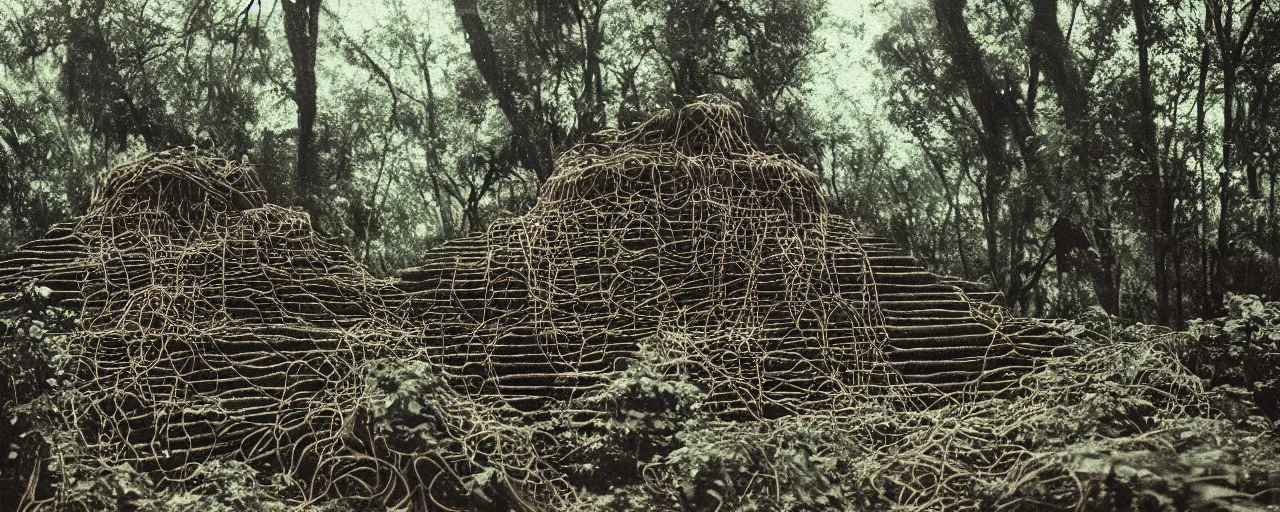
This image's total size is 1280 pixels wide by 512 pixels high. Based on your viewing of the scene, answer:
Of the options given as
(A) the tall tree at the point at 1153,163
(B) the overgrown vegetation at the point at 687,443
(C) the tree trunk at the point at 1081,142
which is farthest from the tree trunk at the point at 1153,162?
(B) the overgrown vegetation at the point at 687,443

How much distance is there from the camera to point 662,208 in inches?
398

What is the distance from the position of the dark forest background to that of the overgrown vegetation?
12.1 metres

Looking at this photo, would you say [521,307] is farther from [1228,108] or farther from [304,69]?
[304,69]

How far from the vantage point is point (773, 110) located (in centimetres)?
2272

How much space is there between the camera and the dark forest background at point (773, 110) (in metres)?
19.2

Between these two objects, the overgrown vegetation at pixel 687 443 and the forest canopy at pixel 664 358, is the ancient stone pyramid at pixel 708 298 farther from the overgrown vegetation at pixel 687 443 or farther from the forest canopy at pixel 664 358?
the overgrown vegetation at pixel 687 443

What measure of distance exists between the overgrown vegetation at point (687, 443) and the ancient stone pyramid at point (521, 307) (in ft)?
1.10

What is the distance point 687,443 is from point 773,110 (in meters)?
16.2

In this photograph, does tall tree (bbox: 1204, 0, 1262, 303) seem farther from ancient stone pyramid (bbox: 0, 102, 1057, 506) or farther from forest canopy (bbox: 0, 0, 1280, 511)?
ancient stone pyramid (bbox: 0, 102, 1057, 506)

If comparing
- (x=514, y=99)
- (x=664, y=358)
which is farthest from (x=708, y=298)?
(x=514, y=99)

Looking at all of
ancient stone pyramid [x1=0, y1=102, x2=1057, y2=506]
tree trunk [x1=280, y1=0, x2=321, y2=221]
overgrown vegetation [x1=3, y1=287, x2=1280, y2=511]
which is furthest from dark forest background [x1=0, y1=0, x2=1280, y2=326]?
overgrown vegetation [x1=3, y1=287, x2=1280, y2=511]

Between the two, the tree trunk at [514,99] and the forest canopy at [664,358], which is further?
the tree trunk at [514,99]

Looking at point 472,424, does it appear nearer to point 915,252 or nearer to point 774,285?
point 774,285

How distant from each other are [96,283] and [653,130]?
539 centimetres
